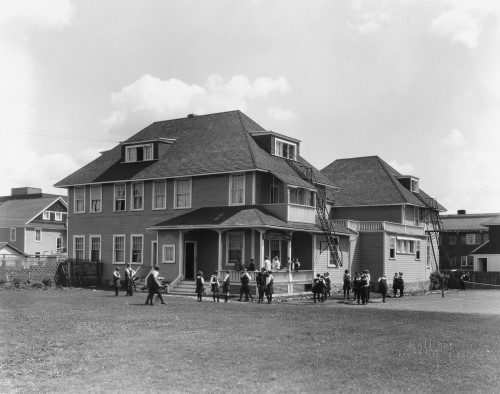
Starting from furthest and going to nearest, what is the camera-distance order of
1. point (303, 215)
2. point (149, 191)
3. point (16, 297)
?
point (149, 191), point (303, 215), point (16, 297)

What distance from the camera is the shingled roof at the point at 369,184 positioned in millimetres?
55031

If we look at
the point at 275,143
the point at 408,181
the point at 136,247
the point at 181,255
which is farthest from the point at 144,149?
the point at 408,181

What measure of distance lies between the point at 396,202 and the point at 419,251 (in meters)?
4.81

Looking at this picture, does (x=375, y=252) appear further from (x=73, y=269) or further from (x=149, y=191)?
(x=73, y=269)

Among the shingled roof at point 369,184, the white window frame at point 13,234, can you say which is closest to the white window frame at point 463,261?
the shingled roof at point 369,184

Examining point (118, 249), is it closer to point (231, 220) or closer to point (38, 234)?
point (231, 220)

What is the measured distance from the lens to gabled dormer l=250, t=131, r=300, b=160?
4344cm

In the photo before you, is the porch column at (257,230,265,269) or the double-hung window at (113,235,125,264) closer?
the porch column at (257,230,265,269)

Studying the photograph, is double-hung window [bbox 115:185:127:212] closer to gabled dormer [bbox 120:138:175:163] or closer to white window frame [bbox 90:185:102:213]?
white window frame [bbox 90:185:102:213]

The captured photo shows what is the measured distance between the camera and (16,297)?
3216 centimetres

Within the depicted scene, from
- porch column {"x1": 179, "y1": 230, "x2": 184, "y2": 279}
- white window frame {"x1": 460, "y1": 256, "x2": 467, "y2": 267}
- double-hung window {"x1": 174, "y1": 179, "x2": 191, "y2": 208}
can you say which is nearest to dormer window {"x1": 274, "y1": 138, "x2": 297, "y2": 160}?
Result: double-hung window {"x1": 174, "y1": 179, "x2": 191, "y2": 208}

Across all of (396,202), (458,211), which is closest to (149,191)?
(396,202)

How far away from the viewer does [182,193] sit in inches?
1705

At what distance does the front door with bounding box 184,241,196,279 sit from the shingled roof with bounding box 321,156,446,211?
1810 cm
